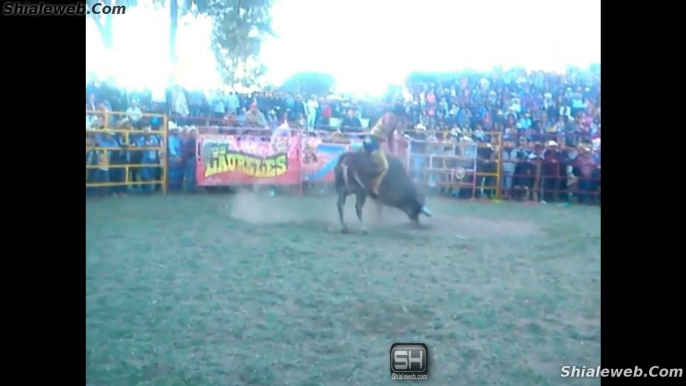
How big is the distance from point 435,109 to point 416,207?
0.50 m

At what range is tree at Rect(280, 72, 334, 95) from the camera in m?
3.89

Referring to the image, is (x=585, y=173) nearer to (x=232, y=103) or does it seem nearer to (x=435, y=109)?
(x=435, y=109)

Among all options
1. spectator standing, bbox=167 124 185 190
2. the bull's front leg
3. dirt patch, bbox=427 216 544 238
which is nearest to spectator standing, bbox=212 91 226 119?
spectator standing, bbox=167 124 185 190

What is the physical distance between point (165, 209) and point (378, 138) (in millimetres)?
1147

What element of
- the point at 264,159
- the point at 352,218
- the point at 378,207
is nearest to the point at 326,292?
the point at 352,218

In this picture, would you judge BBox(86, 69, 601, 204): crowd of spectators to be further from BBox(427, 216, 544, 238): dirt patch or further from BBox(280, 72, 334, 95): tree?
BBox(427, 216, 544, 238): dirt patch

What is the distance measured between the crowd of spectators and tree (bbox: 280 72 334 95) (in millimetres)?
31

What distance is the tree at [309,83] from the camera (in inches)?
153

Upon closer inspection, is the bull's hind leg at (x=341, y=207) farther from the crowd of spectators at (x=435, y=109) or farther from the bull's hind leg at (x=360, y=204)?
the crowd of spectators at (x=435, y=109)

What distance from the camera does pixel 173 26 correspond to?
3.97m

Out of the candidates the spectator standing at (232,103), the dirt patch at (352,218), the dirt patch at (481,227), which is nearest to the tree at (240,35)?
the spectator standing at (232,103)

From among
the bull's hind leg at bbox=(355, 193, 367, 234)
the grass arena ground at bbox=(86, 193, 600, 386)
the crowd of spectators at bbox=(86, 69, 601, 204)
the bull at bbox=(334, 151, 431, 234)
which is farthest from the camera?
the bull's hind leg at bbox=(355, 193, 367, 234)

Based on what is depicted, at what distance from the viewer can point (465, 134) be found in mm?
4023
